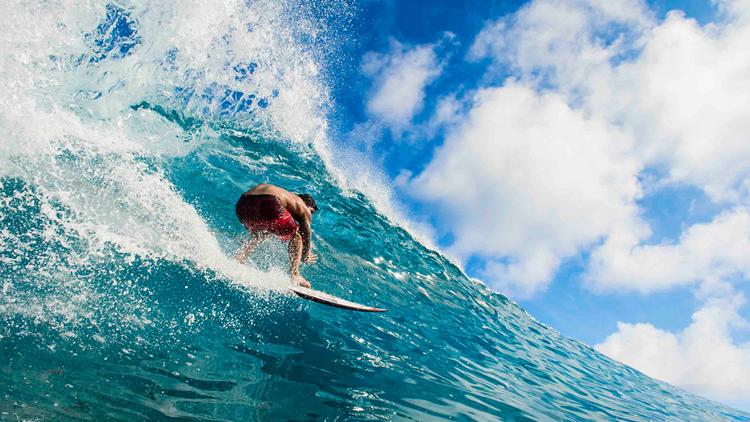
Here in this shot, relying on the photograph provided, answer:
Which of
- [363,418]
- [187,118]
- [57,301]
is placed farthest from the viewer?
[187,118]

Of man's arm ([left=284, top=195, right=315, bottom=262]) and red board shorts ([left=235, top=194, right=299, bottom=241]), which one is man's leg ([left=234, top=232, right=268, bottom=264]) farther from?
man's arm ([left=284, top=195, right=315, bottom=262])

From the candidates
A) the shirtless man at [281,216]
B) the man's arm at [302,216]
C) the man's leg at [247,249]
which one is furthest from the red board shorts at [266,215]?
the man's leg at [247,249]

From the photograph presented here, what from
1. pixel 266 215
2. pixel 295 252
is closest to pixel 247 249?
pixel 295 252

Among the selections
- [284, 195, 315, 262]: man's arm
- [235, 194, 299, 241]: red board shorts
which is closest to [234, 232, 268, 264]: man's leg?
[235, 194, 299, 241]: red board shorts

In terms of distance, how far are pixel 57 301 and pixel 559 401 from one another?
25.4 ft

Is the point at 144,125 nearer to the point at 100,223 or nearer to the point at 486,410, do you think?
the point at 100,223

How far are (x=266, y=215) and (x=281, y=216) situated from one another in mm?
236

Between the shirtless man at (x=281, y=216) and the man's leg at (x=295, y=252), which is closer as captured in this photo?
the shirtless man at (x=281, y=216)

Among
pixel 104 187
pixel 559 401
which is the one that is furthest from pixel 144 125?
pixel 559 401

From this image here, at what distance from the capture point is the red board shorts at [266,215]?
6051mm

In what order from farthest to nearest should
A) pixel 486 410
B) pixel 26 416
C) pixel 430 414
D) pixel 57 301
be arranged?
1. pixel 486 410
2. pixel 430 414
3. pixel 57 301
4. pixel 26 416

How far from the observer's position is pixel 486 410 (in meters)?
5.06

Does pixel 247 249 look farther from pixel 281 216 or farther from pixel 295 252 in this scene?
pixel 281 216

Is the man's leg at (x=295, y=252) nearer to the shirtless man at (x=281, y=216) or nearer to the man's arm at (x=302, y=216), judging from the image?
the shirtless man at (x=281, y=216)
